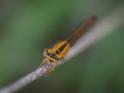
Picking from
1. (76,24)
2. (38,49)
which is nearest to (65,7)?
(76,24)

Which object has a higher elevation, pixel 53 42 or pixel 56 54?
pixel 53 42

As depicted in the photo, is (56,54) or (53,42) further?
(53,42)

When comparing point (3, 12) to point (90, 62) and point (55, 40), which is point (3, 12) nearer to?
point (55, 40)

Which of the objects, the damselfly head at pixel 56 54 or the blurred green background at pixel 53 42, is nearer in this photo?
the damselfly head at pixel 56 54

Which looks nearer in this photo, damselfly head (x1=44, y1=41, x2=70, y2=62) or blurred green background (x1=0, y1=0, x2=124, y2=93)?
damselfly head (x1=44, y1=41, x2=70, y2=62)

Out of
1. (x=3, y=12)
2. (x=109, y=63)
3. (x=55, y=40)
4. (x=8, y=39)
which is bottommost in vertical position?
(x=109, y=63)

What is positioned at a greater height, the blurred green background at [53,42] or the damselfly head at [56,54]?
the blurred green background at [53,42]

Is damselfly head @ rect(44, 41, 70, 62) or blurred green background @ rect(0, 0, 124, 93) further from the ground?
blurred green background @ rect(0, 0, 124, 93)

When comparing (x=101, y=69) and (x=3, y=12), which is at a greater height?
(x=3, y=12)
